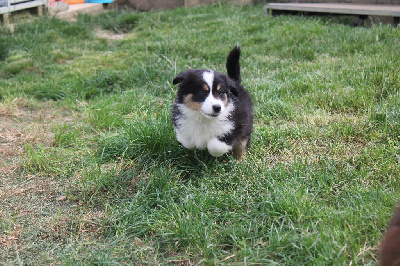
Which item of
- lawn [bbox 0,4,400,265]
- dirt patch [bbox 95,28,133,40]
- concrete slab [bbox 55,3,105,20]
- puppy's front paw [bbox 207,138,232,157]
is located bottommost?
lawn [bbox 0,4,400,265]

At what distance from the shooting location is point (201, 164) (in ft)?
10.6

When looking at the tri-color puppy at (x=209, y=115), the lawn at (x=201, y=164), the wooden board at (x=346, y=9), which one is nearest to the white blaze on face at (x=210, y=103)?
the tri-color puppy at (x=209, y=115)

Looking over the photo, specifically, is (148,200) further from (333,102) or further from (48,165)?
(333,102)

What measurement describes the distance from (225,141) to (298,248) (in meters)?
1.11

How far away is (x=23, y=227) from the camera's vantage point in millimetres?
2658

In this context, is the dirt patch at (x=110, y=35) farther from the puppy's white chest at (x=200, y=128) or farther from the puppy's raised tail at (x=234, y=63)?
the puppy's white chest at (x=200, y=128)

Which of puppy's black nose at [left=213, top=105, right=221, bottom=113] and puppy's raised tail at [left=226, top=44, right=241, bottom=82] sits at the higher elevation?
puppy's raised tail at [left=226, top=44, right=241, bottom=82]

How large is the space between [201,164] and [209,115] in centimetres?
42

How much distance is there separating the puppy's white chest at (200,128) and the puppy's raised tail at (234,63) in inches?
20.1

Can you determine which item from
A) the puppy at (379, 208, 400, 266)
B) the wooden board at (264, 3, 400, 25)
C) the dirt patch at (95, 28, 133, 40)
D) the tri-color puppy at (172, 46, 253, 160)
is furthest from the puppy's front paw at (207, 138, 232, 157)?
the dirt patch at (95, 28, 133, 40)

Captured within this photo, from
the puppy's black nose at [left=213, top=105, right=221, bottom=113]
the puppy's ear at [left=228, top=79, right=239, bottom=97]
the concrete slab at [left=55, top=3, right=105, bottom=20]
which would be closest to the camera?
the puppy's black nose at [left=213, top=105, right=221, bottom=113]

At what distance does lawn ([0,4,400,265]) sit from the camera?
237 cm

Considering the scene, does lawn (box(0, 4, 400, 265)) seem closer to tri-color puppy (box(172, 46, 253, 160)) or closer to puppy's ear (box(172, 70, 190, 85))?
tri-color puppy (box(172, 46, 253, 160))

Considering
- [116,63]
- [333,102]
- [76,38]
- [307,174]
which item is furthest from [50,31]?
[307,174]
